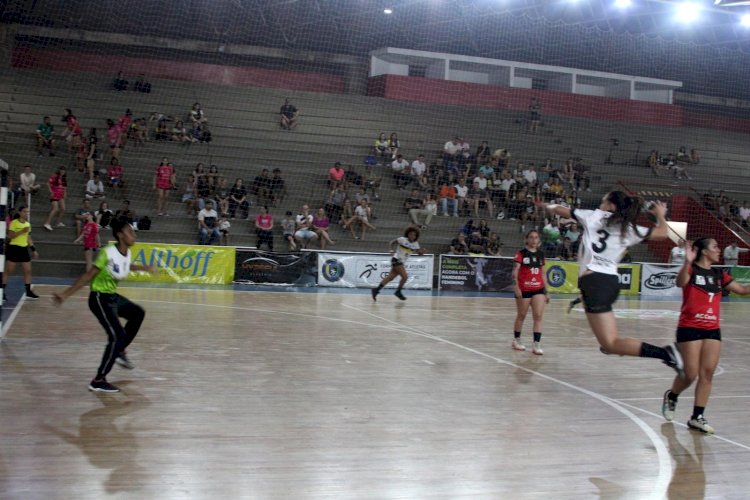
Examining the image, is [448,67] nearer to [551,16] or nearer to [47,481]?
[551,16]

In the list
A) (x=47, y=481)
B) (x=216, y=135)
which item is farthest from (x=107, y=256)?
(x=216, y=135)

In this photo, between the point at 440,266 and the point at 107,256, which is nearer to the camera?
the point at 107,256

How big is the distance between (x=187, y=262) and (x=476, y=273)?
8.94 metres

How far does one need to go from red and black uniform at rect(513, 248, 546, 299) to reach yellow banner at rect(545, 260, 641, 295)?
13.3 m

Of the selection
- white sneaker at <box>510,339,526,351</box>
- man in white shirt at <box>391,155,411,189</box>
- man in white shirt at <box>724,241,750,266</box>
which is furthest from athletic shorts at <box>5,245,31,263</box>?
man in white shirt at <box>724,241,750,266</box>

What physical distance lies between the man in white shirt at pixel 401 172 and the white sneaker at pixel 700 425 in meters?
22.9

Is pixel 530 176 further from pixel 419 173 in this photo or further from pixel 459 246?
pixel 459 246

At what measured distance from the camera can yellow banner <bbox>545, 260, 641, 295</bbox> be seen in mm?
25219

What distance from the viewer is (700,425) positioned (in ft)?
24.0

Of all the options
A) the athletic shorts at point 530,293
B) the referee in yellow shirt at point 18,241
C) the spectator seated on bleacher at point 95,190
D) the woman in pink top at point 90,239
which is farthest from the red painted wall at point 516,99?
the athletic shorts at point 530,293

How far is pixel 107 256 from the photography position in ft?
27.0

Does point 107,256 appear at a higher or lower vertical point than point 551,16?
lower

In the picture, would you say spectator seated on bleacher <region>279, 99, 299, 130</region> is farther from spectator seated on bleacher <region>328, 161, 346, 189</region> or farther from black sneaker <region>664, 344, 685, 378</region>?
black sneaker <region>664, 344, 685, 378</region>

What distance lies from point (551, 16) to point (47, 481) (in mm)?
27096
